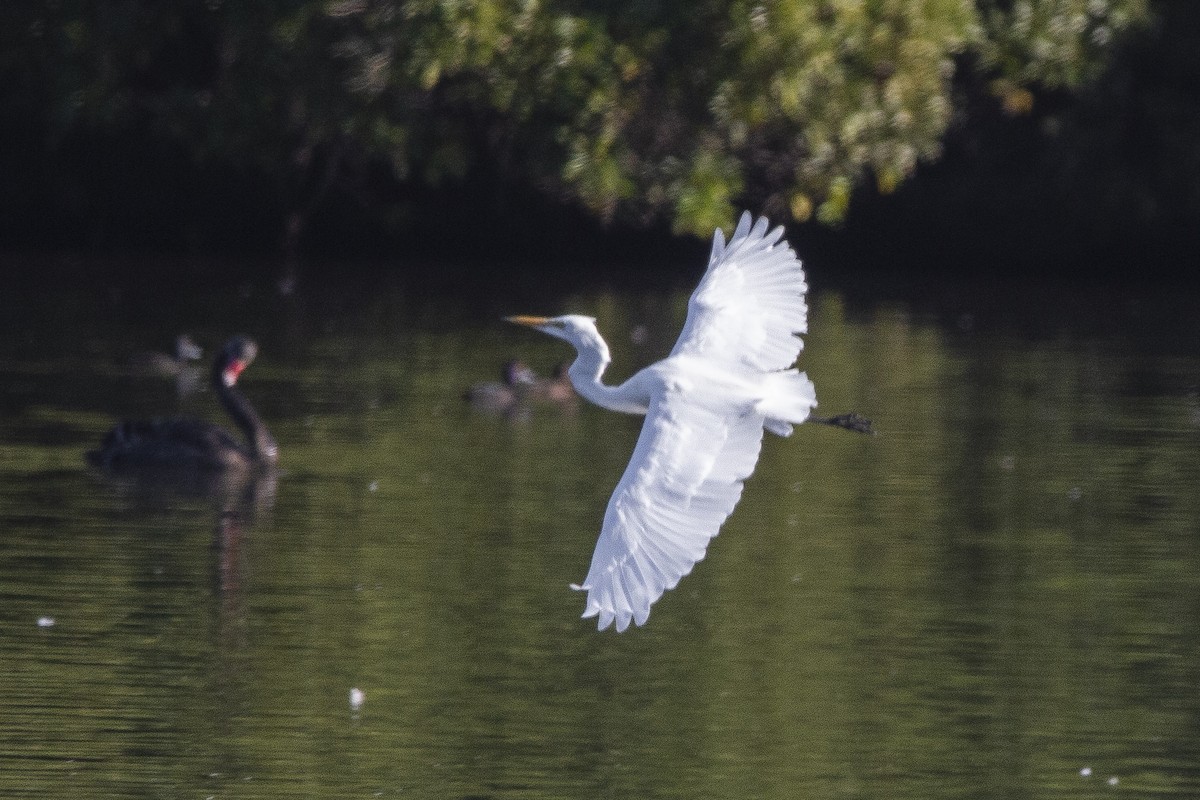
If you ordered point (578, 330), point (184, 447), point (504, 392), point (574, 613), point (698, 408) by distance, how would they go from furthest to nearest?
point (504, 392), point (184, 447), point (574, 613), point (578, 330), point (698, 408)

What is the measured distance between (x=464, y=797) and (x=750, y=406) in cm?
164

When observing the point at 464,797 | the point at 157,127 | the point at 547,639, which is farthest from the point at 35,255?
the point at 464,797

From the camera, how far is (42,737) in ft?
29.4

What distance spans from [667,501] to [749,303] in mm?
1608

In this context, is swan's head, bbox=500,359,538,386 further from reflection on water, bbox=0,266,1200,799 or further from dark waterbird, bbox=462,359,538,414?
reflection on water, bbox=0,266,1200,799

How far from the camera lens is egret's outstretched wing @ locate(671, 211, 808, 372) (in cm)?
953

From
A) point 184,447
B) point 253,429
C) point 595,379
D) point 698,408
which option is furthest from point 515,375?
point 698,408

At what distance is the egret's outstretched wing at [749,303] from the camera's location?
375 inches

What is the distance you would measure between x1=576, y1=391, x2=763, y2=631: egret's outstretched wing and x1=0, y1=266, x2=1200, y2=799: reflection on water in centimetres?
93

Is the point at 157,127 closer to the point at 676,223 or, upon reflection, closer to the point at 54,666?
the point at 676,223

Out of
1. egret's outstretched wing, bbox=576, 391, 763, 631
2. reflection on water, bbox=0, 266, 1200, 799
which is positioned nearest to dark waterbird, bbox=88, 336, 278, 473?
reflection on water, bbox=0, 266, 1200, 799

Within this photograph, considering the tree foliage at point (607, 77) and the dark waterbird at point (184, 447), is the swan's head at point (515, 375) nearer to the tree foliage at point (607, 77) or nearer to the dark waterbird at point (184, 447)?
the tree foliage at point (607, 77)

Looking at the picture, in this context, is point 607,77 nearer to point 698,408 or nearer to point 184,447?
point 184,447

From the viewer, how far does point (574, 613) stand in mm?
11312
